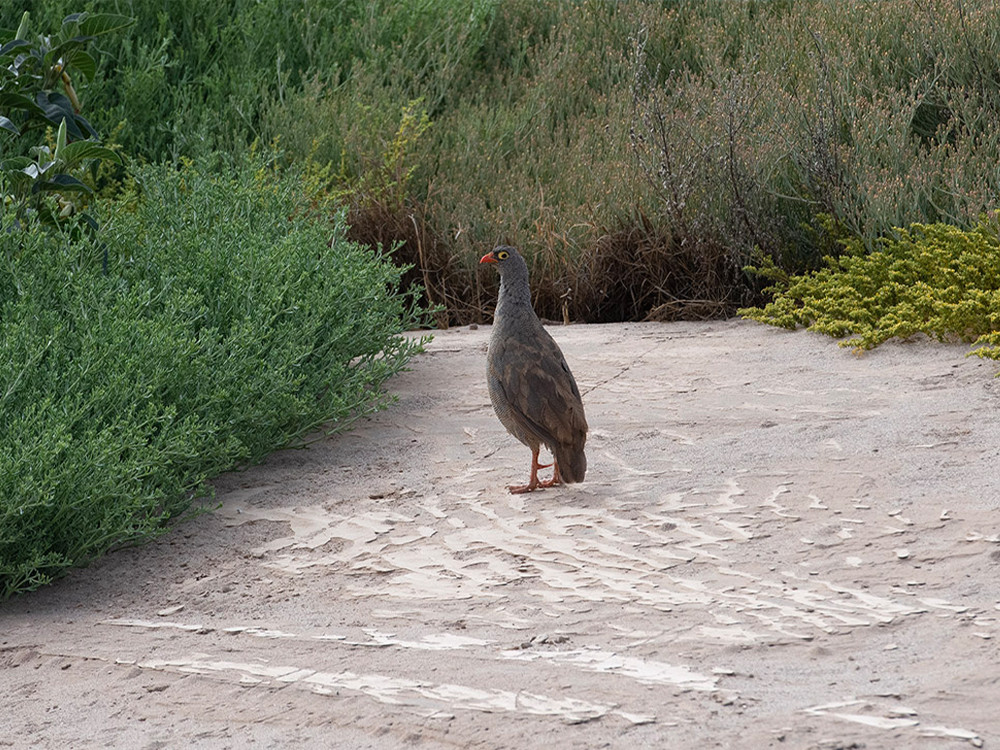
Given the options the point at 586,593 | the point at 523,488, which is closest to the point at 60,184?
the point at 523,488

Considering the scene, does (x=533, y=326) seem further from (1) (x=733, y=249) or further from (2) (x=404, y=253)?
(2) (x=404, y=253)

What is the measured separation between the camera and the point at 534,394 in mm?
4660

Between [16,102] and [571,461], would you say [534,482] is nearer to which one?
[571,461]

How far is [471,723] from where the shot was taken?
2914mm

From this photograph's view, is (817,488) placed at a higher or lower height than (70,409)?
lower

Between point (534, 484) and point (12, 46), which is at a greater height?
point (12, 46)

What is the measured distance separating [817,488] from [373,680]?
6.48 feet

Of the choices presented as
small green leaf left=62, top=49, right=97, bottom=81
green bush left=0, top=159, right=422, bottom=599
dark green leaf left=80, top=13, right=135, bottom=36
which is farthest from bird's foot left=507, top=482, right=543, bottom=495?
small green leaf left=62, top=49, right=97, bottom=81

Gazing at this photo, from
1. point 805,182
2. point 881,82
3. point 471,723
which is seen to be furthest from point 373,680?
point 881,82

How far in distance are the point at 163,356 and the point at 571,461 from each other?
5.12ft

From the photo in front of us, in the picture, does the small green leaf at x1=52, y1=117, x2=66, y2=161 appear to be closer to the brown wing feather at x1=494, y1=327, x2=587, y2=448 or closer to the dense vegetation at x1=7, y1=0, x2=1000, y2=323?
the dense vegetation at x1=7, y1=0, x2=1000, y2=323

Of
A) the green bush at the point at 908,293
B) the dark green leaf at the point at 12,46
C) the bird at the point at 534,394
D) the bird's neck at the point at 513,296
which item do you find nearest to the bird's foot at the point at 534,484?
the bird at the point at 534,394

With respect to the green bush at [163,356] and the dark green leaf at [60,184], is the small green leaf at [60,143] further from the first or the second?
the green bush at [163,356]

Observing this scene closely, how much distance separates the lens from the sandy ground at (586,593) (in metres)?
2.94
